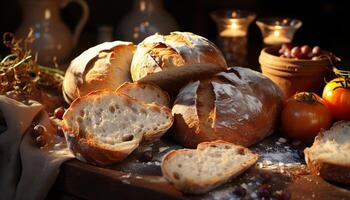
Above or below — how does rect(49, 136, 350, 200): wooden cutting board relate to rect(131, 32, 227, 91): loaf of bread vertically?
below

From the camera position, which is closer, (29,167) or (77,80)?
(29,167)

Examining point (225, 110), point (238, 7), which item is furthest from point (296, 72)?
point (238, 7)

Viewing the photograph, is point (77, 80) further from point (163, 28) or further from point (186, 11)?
point (186, 11)

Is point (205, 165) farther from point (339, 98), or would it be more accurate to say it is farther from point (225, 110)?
point (339, 98)

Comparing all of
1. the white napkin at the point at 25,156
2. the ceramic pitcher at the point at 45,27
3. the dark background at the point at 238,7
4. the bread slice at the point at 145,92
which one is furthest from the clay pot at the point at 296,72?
the dark background at the point at 238,7

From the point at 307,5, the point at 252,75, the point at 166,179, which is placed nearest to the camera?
the point at 166,179

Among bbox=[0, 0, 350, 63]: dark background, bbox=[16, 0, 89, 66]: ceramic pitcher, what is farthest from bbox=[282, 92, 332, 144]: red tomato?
bbox=[0, 0, 350, 63]: dark background

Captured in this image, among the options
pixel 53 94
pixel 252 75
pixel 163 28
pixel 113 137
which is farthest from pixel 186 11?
pixel 113 137

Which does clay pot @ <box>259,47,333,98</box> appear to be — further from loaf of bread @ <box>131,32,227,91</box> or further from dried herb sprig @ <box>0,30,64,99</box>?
dried herb sprig @ <box>0,30,64,99</box>
